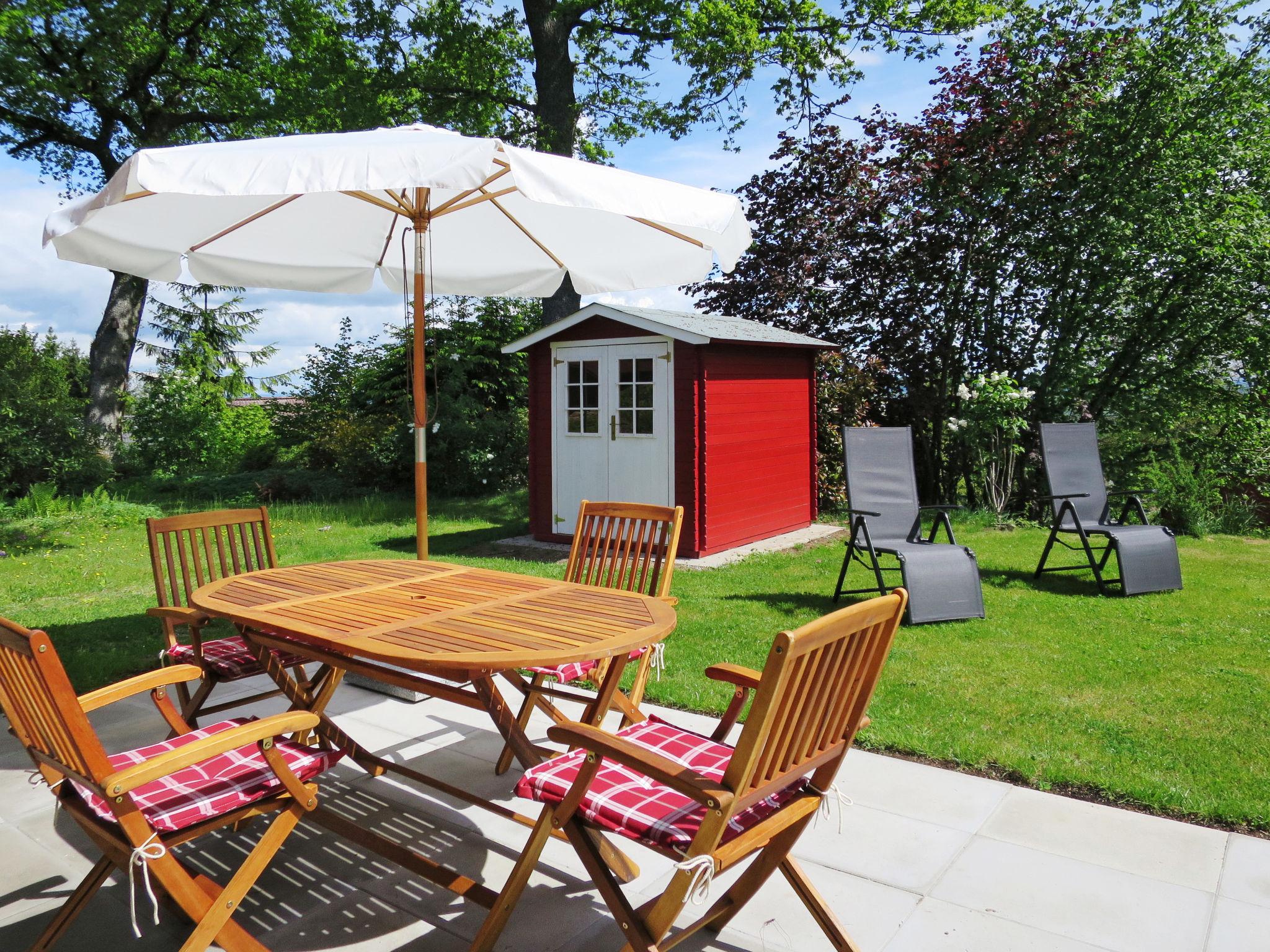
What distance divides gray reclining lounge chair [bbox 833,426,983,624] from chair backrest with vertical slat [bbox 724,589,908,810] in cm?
347

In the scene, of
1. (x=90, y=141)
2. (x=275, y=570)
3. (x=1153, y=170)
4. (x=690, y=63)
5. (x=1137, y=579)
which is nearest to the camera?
(x=275, y=570)

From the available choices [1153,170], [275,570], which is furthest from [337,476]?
[1153,170]

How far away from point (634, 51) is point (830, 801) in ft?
45.0

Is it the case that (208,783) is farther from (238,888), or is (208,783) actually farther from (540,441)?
(540,441)

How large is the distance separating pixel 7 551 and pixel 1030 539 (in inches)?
389

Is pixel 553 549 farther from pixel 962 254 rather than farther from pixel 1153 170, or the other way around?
pixel 1153 170

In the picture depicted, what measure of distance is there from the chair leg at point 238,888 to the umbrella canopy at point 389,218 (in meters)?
1.84

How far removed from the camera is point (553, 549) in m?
8.63

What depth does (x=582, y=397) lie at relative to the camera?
9.00 meters

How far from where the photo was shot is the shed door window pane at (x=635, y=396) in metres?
8.52

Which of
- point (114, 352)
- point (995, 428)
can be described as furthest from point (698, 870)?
point (114, 352)

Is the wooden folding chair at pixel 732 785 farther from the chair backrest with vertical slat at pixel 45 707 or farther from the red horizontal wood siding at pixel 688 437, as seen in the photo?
the red horizontal wood siding at pixel 688 437

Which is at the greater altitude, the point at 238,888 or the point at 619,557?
the point at 619,557

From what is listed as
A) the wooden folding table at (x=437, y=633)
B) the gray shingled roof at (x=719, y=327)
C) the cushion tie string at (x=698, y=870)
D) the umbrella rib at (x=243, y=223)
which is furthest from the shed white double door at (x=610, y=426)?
the cushion tie string at (x=698, y=870)
